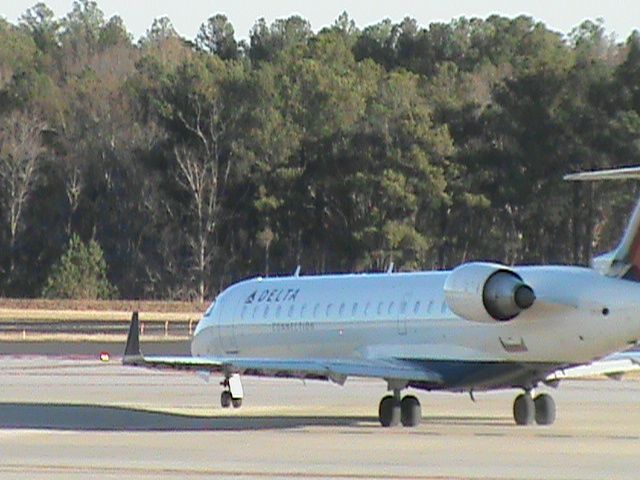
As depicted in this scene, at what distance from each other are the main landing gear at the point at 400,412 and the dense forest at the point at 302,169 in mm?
52703

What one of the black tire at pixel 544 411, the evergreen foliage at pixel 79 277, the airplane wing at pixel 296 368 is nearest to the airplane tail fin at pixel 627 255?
the black tire at pixel 544 411

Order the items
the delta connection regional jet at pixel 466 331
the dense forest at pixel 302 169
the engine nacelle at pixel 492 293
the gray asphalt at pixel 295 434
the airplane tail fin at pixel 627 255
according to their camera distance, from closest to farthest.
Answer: the gray asphalt at pixel 295 434 < the airplane tail fin at pixel 627 255 < the delta connection regional jet at pixel 466 331 < the engine nacelle at pixel 492 293 < the dense forest at pixel 302 169

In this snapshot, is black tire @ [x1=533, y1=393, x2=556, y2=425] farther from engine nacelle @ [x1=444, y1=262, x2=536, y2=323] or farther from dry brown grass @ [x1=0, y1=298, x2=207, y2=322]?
dry brown grass @ [x1=0, y1=298, x2=207, y2=322]

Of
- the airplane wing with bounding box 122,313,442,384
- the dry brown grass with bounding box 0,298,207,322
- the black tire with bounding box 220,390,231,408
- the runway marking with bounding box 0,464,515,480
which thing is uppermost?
the airplane wing with bounding box 122,313,442,384

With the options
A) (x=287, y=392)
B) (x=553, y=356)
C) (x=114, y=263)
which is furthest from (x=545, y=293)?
(x=114, y=263)

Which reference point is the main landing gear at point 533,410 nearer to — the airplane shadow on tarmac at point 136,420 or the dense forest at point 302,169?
the airplane shadow on tarmac at point 136,420

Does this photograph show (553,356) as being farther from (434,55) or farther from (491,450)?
(434,55)

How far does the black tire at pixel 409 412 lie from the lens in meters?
29.5

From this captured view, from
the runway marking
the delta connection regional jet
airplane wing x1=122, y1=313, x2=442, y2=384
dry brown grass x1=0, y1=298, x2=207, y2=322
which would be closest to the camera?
the runway marking

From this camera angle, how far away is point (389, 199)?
8362 cm

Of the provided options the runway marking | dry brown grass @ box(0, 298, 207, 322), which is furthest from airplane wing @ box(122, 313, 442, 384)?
dry brown grass @ box(0, 298, 207, 322)

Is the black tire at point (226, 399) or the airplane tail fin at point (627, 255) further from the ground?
the airplane tail fin at point (627, 255)

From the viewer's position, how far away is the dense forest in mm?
83812

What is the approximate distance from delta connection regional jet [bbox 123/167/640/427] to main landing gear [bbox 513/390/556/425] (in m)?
0.02
